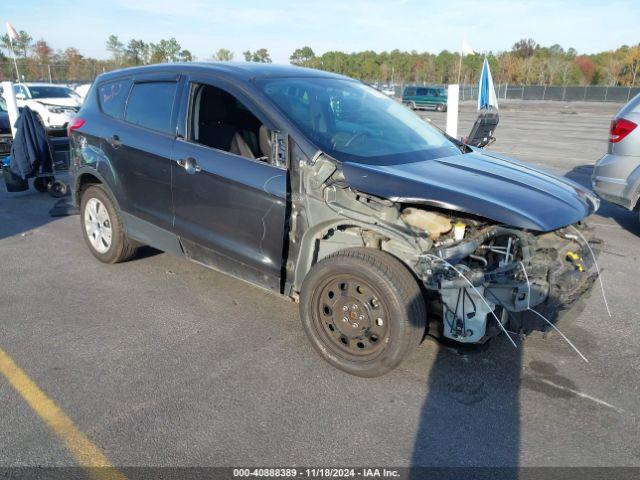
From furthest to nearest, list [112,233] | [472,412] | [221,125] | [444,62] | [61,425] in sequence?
[444,62]
[112,233]
[221,125]
[472,412]
[61,425]

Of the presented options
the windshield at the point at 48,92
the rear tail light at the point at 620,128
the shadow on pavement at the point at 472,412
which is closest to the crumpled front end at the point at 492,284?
the shadow on pavement at the point at 472,412

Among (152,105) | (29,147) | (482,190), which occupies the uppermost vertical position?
(152,105)

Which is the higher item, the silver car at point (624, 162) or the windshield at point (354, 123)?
the windshield at point (354, 123)

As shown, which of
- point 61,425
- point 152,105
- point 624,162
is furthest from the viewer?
point 624,162

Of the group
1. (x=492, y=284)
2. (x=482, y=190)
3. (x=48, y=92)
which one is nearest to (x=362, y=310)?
(x=492, y=284)

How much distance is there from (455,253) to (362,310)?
25.8 inches

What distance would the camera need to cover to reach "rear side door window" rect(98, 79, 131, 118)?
4676 millimetres

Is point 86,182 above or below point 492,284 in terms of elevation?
→ above

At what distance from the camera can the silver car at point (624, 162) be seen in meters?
5.73

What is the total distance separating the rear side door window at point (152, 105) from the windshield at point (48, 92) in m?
16.5

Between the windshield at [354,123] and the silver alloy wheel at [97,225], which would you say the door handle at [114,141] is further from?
the windshield at [354,123]

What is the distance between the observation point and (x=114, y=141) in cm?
457

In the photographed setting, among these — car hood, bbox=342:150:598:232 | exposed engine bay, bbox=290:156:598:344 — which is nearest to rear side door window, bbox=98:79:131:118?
exposed engine bay, bbox=290:156:598:344

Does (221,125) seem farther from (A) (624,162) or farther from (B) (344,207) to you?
(A) (624,162)
